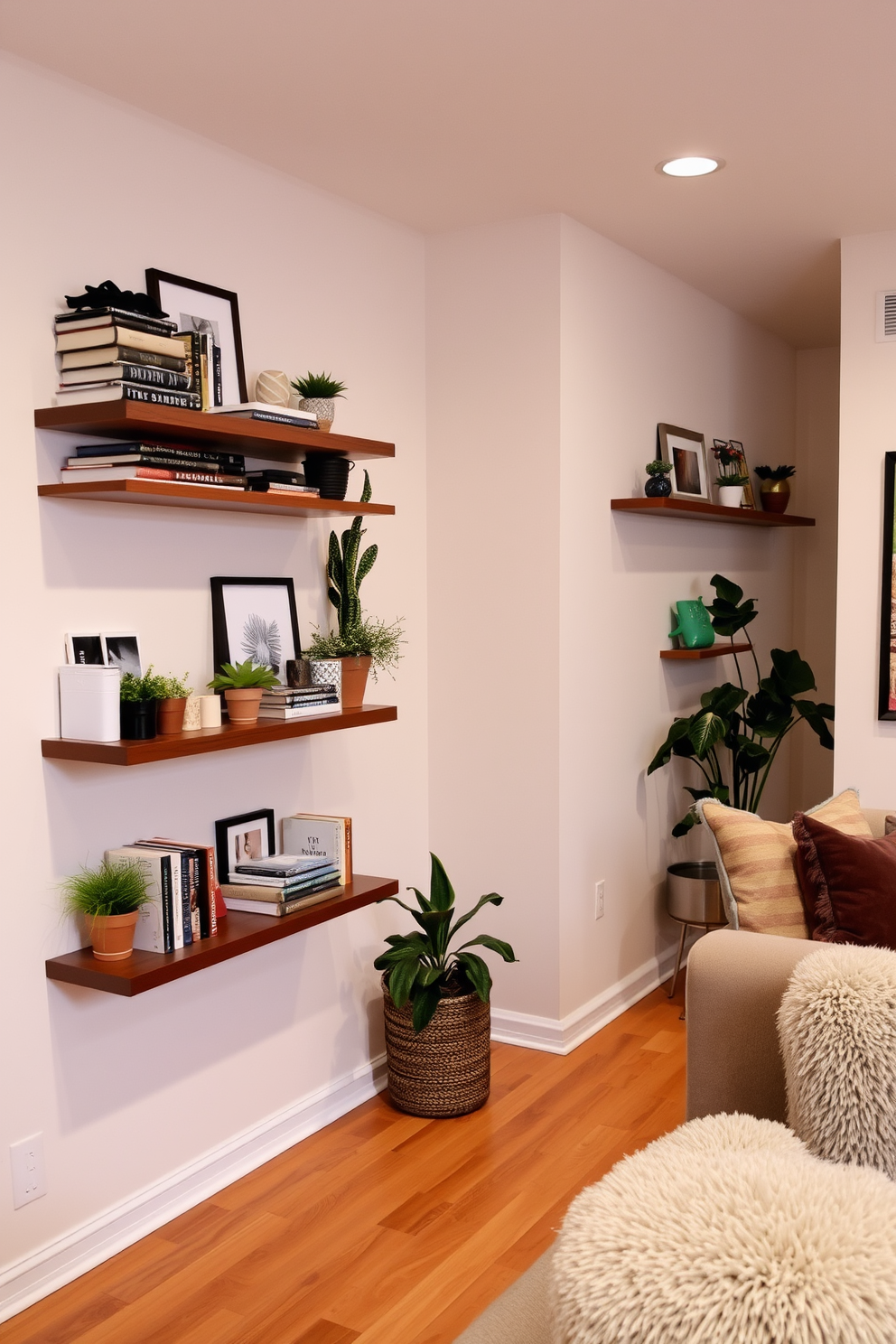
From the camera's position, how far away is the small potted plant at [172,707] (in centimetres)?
248

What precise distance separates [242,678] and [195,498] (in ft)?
1.48

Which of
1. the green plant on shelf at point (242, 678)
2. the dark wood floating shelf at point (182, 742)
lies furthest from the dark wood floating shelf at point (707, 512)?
the green plant on shelf at point (242, 678)

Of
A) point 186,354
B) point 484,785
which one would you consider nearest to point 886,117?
point 186,354

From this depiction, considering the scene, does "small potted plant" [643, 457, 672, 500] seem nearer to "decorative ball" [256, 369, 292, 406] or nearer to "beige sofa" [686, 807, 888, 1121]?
"decorative ball" [256, 369, 292, 406]

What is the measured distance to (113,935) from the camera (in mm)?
2414

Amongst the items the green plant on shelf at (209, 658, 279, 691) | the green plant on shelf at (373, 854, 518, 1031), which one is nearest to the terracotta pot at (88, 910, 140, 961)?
the green plant on shelf at (209, 658, 279, 691)

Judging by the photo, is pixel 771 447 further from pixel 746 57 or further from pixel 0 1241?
pixel 0 1241

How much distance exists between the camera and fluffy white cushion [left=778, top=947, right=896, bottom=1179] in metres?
1.75

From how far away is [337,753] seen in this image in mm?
3328

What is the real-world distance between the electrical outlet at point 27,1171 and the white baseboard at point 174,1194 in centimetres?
12

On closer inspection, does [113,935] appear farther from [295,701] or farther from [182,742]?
[295,701]

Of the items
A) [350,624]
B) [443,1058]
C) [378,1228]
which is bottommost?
[378,1228]

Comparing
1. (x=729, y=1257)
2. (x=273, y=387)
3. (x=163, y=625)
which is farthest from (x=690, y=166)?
(x=729, y=1257)

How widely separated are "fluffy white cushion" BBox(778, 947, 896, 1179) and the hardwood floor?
0.92m
